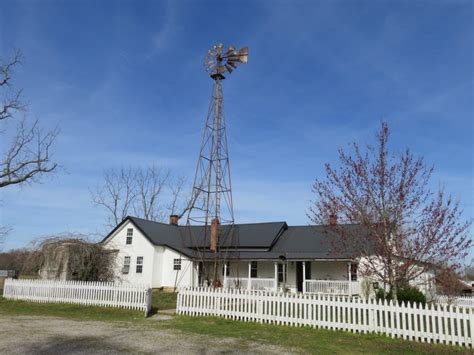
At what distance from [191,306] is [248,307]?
2.40 metres

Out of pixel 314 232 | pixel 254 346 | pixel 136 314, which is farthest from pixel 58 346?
pixel 314 232

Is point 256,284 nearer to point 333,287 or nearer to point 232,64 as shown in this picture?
point 333,287

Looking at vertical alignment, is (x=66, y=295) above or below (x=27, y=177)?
below

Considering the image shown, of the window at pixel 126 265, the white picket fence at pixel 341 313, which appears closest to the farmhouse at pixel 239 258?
the window at pixel 126 265

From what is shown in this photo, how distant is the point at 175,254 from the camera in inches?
1190

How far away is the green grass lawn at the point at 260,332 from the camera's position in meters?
9.62

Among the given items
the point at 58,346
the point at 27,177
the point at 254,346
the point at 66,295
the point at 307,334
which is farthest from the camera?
the point at 27,177

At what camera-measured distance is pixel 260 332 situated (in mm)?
11656

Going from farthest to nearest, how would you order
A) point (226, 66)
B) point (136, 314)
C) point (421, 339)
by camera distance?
point (226, 66), point (136, 314), point (421, 339)

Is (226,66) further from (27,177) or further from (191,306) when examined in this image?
(191,306)

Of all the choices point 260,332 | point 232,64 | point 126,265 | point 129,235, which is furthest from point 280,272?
point 260,332

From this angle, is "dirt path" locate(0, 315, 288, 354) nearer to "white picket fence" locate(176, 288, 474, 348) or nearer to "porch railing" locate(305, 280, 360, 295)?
"white picket fence" locate(176, 288, 474, 348)

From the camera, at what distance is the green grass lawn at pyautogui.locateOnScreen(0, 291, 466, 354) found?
9.62 m

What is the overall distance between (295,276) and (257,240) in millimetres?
4284
